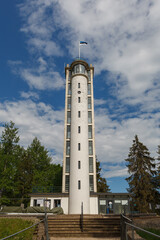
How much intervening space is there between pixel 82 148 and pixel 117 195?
9.79 m

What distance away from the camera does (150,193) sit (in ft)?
113

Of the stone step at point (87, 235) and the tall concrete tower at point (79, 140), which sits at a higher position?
the tall concrete tower at point (79, 140)

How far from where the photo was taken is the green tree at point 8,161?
103 ft

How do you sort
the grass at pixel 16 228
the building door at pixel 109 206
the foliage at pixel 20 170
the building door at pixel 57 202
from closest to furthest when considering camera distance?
the grass at pixel 16 228 < the building door at pixel 109 206 < the building door at pixel 57 202 < the foliage at pixel 20 170

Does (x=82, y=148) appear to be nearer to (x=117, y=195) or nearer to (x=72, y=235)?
(x=117, y=195)

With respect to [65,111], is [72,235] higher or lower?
lower

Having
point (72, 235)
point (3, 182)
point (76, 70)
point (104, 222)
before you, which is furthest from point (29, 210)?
point (76, 70)

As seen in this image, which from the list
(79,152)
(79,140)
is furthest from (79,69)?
(79,152)

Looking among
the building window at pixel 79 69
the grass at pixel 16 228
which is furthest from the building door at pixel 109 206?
the building window at pixel 79 69

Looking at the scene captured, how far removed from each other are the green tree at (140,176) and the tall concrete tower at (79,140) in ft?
35.6

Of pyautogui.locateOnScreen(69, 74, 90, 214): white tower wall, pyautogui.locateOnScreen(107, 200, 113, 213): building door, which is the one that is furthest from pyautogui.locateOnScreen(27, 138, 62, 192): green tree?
pyautogui.locateOnScreen(107, 200, 113, 213): building door

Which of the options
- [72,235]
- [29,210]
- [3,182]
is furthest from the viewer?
[3,182]

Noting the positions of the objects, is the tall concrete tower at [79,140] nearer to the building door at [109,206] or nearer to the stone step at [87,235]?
the building door at [109,206]

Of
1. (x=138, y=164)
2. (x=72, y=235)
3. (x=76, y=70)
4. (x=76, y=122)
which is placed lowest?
(x=72, y=235)
